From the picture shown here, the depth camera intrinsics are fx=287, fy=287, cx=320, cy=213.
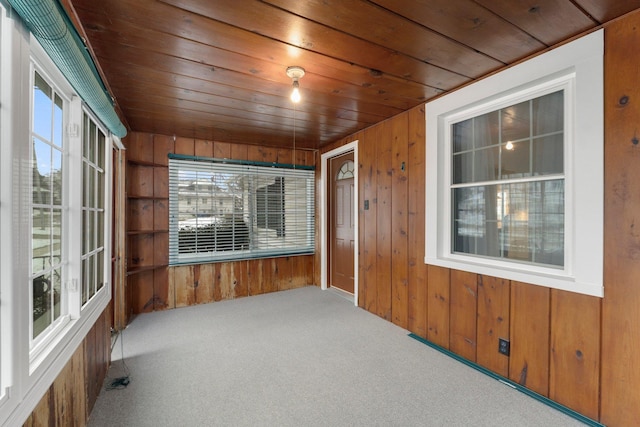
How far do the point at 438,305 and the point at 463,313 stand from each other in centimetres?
26

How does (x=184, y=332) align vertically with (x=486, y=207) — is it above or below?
below

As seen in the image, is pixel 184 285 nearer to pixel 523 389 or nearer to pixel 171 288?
pixel 171 288

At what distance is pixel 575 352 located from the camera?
1.82m

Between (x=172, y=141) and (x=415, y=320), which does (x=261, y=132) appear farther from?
(x=415, y=320)

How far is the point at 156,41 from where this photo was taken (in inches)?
69.9

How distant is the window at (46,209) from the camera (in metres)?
1.35

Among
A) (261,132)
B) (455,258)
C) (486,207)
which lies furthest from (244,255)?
(486,207)

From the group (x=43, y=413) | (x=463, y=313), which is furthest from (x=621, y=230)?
(x=43, y=413)

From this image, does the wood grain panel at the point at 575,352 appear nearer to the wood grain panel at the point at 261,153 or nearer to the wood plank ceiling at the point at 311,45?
the wood plank ceiling at the point at 311,45

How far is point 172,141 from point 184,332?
247 cm

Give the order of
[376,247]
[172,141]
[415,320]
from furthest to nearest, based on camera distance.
A: 1. [172,141]
2. [376,247]
3. [415,320]

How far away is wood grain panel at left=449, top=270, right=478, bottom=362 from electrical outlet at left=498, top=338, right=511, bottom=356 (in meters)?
0.21

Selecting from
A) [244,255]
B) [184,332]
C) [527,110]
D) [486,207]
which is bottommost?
[184,332]

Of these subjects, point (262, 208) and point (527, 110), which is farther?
point (262, 208)
